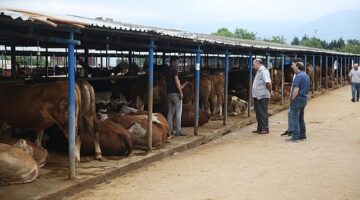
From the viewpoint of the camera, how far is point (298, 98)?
12.3 meters

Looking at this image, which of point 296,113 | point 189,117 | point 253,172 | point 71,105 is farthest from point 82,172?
point 296,113

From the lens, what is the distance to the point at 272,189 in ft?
24.7

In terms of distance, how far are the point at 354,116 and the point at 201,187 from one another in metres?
12.3

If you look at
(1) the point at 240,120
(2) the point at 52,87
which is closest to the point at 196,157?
(2) the point at 52,87

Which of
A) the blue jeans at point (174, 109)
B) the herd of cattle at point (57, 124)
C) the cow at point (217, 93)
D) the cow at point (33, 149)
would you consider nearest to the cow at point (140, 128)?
the herd of cattle at point (57, 124)

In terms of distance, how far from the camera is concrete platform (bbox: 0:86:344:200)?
6.76 meters

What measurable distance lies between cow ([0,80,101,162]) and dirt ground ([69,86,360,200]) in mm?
1488

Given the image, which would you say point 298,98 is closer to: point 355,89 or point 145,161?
point 145,161

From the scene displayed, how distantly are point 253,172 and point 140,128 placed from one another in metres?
2.88

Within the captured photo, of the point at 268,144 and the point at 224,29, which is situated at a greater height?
the point at 224,29

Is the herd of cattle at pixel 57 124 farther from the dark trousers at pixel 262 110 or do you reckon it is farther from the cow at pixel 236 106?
the cow at pixel 236 106

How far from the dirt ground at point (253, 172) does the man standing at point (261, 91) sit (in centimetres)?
48

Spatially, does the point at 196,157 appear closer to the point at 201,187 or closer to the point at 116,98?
the point at 201,187

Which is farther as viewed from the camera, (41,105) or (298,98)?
(298,98)
